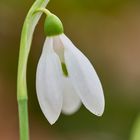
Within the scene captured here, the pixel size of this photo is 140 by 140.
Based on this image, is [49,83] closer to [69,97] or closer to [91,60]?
[69,97]

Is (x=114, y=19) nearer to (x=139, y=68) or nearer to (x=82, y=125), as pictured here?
(x=139, y=68)

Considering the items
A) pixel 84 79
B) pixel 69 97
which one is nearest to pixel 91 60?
pixel 69 97

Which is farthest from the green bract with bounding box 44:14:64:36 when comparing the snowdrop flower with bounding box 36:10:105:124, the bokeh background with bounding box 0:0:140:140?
the bokeh background with bounding box 0:0:140:140

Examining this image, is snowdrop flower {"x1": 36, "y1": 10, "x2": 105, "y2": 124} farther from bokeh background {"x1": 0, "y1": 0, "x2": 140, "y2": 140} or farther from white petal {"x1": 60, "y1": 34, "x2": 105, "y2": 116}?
bokeh background {"x1": 0, "y1": 0, "x2": 140, "y2": 140}

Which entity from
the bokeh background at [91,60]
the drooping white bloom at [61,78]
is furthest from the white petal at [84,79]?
the bokeh background at [91,60]

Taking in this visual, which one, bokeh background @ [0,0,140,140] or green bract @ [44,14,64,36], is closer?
green bract @ [44,14,64,36]

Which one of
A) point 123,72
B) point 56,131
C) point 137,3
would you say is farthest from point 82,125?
A: point 137,3

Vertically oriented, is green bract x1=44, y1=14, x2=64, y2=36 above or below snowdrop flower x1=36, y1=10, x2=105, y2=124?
above
